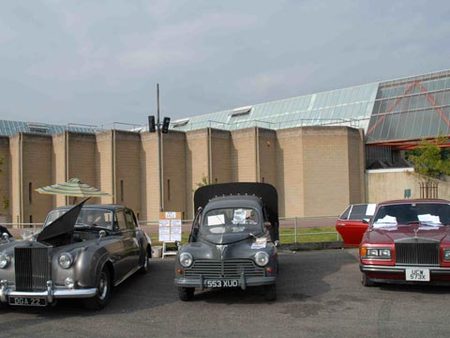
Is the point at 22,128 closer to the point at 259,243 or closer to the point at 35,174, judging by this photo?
the point at 35,174

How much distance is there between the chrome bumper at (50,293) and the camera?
7.26 m

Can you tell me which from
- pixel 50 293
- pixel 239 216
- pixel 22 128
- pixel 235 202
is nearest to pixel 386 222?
pixel 239 216

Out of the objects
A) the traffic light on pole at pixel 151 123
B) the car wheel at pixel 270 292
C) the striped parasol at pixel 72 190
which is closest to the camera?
the car wheel at pixel 270 292

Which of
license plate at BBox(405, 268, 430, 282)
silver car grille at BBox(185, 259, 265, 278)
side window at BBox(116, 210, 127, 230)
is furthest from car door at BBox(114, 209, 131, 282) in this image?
license plate at BBox(405, 268, 430, 282)

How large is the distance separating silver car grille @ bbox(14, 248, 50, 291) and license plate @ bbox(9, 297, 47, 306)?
5.7 inches

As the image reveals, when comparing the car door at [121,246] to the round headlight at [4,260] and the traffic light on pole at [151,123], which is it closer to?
the round headlight at [4,260]

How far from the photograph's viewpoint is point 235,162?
41656 millimetres

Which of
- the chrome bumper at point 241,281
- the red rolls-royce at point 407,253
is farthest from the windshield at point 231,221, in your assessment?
the red rolls-royce at point 407,253

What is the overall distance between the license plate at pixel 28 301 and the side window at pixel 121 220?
2990mm

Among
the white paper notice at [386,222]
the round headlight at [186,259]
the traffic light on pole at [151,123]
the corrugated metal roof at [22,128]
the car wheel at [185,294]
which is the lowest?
the car wheel at [185,294]

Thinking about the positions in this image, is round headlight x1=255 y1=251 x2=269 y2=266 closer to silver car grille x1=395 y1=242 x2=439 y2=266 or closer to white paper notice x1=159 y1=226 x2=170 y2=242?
silver car grille x1=395 y1=242 x2=439 y2=266

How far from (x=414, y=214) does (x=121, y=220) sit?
19.2ft

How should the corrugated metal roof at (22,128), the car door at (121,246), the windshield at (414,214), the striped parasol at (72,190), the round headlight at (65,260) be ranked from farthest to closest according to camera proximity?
1. the corrugated metal roof at (22,128)
2. the striped parasol at (72,190)
3. the windshield at (414,214)
4. the car door at (121,246)
5. the round headlight at (65,260)

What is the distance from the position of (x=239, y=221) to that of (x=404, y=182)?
103 feet
